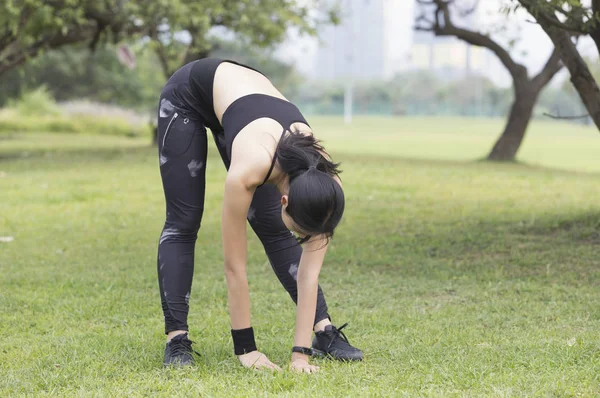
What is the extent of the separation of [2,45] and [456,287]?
14.0m

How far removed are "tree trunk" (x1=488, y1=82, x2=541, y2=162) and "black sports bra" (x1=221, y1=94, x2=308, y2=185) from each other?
14406 millimetres

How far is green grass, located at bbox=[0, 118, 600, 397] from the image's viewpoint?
11.3 feet

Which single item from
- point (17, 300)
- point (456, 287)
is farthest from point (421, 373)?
point (17, 300)

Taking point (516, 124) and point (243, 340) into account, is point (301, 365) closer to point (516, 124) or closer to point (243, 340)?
point (243, 340)

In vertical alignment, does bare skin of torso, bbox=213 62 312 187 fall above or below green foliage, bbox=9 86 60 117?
above


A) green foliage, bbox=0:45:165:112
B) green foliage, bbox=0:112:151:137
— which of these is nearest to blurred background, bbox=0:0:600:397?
green foliage, bbox=0:112:151:137

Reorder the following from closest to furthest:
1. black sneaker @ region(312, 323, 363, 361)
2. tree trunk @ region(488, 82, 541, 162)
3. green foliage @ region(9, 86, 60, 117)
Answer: black sneaker @ region(312, 323, 363, 361) → tree trunk @ region(488, 82, 541, 162) → green foliage @ region(9, 86, 60, 117)

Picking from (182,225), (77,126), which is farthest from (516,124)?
(77,126)

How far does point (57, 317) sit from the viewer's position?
4.82 meters

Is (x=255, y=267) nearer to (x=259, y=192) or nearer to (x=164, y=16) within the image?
(x=259, y=192)

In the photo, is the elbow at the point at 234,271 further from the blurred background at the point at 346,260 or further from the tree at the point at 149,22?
the tree at the point at 149,22

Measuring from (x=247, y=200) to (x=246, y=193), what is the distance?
0.11ft

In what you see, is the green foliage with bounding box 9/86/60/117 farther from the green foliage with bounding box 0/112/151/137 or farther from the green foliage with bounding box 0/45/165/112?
the green foliage with bounding box 0/112/151/137

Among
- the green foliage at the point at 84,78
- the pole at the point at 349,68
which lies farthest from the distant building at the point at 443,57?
the green foliage at the point at 84,78
